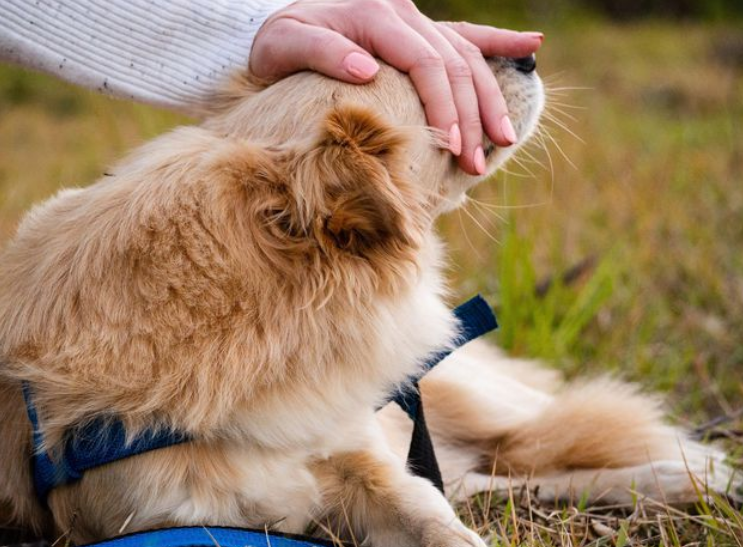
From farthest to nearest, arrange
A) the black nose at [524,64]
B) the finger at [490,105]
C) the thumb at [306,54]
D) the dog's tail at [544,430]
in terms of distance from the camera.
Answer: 1. the dog's tail at [544,430]
2. the black nose at [524,64]
3. the finger at [490,105]
4. the thumb at [306,54]

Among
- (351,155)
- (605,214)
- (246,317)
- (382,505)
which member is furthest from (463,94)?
(605,214)

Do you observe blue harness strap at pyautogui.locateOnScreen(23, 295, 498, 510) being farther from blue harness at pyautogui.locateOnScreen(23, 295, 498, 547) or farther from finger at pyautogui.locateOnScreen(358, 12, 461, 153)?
finger at pyautogui.locateOnScreen(358, 12, 461, 153)

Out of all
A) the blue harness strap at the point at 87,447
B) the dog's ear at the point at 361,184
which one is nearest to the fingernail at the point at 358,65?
the dog's ear at the point at 361,184

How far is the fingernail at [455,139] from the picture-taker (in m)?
1.59

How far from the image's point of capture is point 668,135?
5.77 m

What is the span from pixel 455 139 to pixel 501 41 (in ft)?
0.97

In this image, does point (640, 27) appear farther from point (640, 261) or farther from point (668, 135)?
point (640, 261)

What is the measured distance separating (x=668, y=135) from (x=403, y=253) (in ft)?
15.7

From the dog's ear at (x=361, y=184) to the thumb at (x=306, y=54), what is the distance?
0.15 m

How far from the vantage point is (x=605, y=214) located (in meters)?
4.06

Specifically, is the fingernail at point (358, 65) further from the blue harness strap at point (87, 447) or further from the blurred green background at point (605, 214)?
the blue harness strap at point (87, 447)

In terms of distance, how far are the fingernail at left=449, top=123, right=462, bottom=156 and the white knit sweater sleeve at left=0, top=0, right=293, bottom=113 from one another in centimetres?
58

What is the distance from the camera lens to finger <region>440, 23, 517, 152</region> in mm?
1660

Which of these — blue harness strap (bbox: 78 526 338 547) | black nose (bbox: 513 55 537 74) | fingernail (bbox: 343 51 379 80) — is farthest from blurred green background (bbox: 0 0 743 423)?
blue harness strap (bbox: 78 526 338 547)
